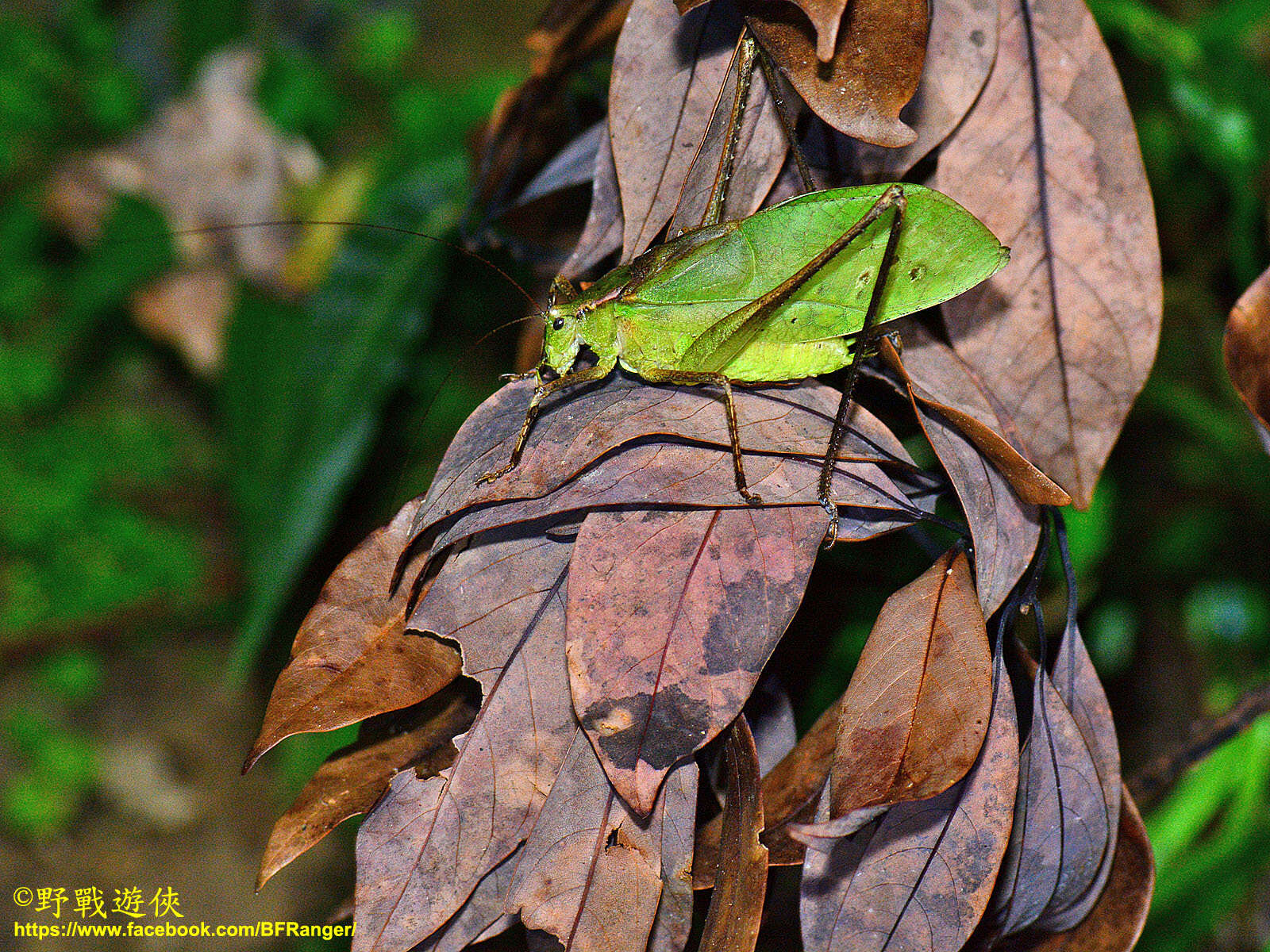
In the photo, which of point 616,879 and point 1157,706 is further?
point 1157,706

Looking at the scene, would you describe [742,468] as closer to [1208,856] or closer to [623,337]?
[623,337]

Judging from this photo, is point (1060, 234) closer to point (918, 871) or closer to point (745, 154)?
point (745, 154)

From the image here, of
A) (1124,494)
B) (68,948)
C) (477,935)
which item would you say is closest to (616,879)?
(477,935)

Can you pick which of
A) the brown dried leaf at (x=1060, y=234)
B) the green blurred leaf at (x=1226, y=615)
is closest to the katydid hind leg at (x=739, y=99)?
the brown dried leaf at (x=1060, y=234)

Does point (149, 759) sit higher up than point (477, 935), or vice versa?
point (477, 935)

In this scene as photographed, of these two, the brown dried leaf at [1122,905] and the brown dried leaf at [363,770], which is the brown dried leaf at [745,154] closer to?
the brown dried leaf at [363,770]

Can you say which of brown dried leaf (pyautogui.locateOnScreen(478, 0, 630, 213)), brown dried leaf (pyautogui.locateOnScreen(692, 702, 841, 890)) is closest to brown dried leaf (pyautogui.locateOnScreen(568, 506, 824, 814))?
brown dried leaf (pyautogui.locateOnScreen(692, 702, 841, 890))

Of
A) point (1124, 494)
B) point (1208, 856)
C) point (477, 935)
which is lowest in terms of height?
point (1208, 856)
